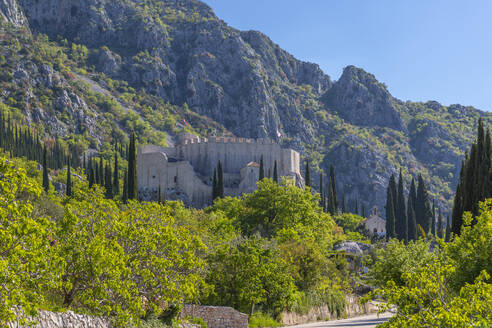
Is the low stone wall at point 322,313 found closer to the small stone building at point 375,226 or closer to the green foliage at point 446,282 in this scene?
the green foliage at point 446,282

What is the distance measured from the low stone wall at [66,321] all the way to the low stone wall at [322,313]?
1678cm

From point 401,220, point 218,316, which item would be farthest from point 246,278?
point 401,220

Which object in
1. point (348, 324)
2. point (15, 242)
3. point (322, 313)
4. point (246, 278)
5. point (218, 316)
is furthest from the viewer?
point (322, 313)

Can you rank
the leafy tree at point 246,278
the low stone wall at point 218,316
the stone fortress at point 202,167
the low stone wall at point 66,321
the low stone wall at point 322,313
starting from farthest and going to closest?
the stone fortress at point 202,167, the low stone wall at point 322,313, the leafy tree at point 246,278, the low stone wall at point 218,316, the low stone wall at point 66,321

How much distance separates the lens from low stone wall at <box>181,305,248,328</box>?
102 feet

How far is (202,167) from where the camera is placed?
113 meters

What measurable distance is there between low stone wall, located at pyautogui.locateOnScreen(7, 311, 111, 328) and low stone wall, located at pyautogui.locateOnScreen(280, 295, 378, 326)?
16781 millimetres

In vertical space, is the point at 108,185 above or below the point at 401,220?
above

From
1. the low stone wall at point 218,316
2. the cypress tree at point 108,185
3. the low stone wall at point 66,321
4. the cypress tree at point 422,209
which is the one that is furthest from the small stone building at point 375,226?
the low stone wall at point 66,321

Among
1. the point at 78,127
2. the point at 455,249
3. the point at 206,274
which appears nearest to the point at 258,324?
the point at 206,274

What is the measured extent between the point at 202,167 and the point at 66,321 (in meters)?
92.1

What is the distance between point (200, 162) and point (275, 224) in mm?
59509

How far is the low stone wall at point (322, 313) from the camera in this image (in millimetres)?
38312

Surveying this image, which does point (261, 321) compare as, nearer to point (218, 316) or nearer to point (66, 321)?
point (218, 316)
